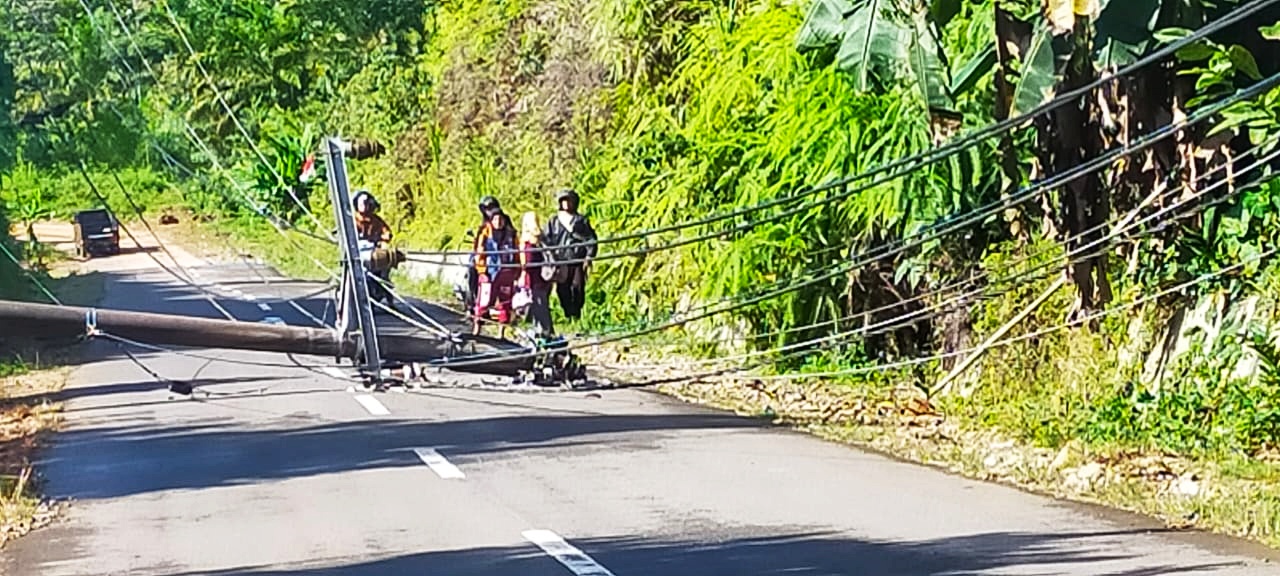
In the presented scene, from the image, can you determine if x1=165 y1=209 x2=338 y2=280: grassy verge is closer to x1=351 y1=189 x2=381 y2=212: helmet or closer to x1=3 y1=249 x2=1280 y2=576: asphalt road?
x1=351 y1=189 x2=381 y2=212: helmet

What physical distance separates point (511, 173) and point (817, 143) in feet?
44.9

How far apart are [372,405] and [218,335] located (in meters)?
8.68

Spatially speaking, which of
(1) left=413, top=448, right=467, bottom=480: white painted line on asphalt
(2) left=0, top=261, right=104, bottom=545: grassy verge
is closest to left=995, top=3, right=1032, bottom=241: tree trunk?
(1) left=413, top=448, right=467, bottom=480: white painted line on asphalt

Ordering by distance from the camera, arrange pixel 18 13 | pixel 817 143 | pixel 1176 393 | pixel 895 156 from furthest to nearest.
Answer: pixel 18 13
pixel 817 143
pixel 895 156
pixel 1176 393

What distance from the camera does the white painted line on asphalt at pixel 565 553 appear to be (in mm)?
10703

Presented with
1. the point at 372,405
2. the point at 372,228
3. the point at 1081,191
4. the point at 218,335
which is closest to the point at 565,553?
the point at 218,335

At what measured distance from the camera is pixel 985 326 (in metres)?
17.5

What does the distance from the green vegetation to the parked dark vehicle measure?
63.0 ft

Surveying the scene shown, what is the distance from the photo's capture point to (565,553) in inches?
444

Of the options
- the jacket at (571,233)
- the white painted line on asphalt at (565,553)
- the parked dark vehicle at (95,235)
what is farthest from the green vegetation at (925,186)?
the parked dark vehicle at (95,235)

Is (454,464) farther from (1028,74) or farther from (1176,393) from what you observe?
(1028,74)

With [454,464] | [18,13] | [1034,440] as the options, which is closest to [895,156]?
[1034,440]

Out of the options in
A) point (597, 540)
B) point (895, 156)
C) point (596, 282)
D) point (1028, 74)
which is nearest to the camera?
point (1028, 74)

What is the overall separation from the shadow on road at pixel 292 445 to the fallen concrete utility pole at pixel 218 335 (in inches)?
110
